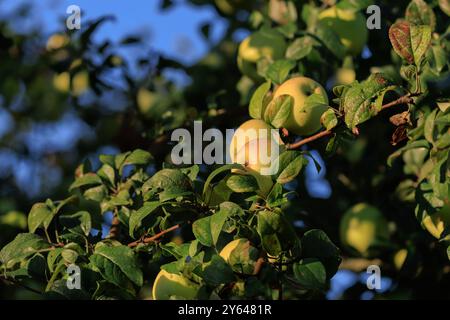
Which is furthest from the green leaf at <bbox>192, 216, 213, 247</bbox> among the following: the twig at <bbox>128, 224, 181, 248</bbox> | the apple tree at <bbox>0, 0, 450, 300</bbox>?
the twig at <bbox>128, 224, 181, 248</bbox>

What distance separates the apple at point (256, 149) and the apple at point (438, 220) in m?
0.39

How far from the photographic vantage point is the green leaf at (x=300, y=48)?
1.94 metres

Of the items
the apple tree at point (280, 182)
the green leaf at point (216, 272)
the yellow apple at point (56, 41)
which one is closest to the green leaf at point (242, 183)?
the apple tree at point (280, 182)

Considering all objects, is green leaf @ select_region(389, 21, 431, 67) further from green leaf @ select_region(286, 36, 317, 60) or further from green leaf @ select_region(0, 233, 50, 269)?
green leaf @ select_region(0, 233, 50, 269)

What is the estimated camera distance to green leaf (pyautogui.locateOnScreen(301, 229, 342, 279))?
1432 mm

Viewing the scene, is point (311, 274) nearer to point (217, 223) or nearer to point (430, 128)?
point (217, 223)

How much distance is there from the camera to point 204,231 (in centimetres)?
142

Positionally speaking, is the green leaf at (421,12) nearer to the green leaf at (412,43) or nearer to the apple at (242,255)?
the green leaf at (412,43)

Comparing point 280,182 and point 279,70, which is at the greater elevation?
point 279,70

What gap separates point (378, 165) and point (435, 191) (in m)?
0.90

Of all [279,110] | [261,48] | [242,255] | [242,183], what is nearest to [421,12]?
[261,48]

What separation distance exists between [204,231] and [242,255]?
0.09 metres

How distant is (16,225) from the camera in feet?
7.55
